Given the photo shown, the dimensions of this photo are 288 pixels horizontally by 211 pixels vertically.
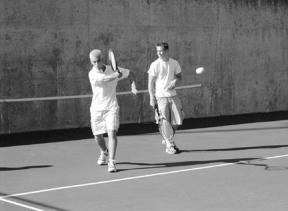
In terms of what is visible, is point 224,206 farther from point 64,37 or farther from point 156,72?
point 64,37

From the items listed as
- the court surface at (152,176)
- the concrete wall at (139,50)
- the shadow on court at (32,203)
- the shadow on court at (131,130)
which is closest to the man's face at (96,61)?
the court surface at (152,176)

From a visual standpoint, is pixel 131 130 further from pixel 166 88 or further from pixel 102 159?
pixel 102 159

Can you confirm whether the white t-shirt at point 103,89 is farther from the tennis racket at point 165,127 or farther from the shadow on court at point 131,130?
the shadow on court at point 131,130

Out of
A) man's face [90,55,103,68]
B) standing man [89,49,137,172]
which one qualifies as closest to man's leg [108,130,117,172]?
standing man [89,49,137,172]

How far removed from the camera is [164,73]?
12047 mm

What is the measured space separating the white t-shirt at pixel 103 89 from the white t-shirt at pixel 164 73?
1688 millimetres

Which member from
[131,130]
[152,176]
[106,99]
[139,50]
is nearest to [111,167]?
[152,176]

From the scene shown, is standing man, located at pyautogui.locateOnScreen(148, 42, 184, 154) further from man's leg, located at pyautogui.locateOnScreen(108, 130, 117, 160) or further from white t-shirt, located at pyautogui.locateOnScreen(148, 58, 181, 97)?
man's leg, located at pyautogui.locateOnScreen(108, 130, 117, 160)

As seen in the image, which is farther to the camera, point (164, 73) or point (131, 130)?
point (131, 130)

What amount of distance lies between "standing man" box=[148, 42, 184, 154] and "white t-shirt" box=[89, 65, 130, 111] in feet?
5.43

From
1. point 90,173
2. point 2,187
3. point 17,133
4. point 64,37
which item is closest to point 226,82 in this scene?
point 64,37

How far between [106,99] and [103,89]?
159 mm

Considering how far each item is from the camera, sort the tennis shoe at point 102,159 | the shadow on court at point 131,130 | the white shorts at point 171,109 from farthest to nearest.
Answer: the shadow on court at point 131,130 < the white shorts at point 171,109 < the tennis shoe at point 102,159

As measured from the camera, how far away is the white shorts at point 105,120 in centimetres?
1033
